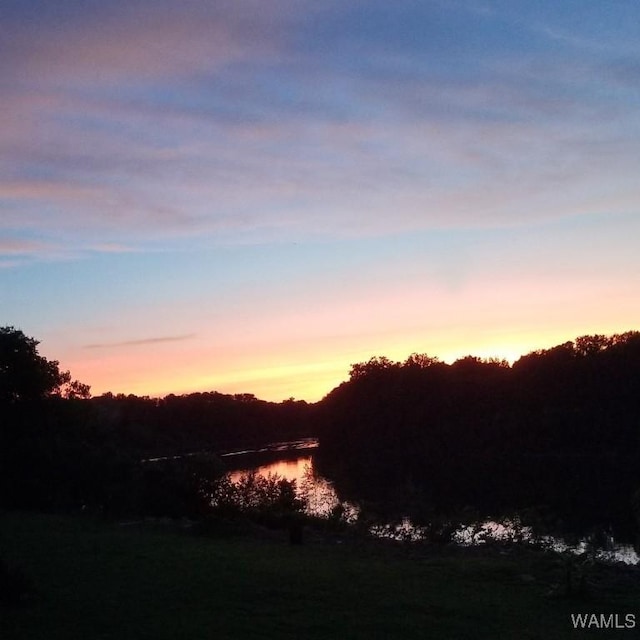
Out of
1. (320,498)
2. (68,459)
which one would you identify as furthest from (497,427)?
(68,459)

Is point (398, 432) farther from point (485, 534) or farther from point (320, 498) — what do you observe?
point (485, 534)

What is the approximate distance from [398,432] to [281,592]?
2410 inches

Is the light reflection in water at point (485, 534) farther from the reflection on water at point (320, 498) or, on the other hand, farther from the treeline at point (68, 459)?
the treeline at point (68, 459)

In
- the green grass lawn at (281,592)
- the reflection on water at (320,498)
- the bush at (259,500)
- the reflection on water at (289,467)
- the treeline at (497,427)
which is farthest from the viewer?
the reflection on water at (289,467)

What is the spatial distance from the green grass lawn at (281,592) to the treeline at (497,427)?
55.0 feet

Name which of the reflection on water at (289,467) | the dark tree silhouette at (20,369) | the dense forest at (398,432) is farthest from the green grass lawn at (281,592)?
the reflection on water at (289,467)

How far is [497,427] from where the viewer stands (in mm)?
64438

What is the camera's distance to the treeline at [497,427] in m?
39.6

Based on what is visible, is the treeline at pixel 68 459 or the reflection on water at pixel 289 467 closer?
the treeline at pixel 68 459

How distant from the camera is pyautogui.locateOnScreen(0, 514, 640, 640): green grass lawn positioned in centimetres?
957

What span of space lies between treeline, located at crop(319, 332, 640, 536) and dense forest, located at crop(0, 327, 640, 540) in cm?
14

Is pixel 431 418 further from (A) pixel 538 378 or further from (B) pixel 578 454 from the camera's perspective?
(B) pixel 578 454

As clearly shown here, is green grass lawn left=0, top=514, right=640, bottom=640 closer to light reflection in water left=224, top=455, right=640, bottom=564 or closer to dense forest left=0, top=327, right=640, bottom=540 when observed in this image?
light reflection in water left=224, top=455, right=640, bottom=564

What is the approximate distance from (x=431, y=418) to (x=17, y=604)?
64062mm
